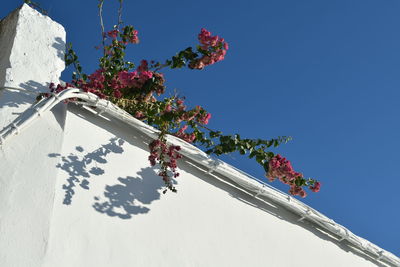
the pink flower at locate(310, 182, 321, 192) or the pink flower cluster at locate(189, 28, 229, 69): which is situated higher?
the pink flower cluster at locate(189, 28, 229, 69)

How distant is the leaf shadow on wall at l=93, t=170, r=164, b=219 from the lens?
2682mm

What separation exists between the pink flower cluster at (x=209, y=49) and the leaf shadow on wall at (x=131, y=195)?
95 centimetres

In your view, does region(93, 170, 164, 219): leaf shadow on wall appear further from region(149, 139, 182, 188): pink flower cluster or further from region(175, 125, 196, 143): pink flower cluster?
region(175, 125, 196, 143): pink flower cluster

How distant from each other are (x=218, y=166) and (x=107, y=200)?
2.79 ft

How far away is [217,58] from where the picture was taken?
12.0ft

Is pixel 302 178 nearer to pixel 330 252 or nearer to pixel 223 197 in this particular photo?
pixel 330 252

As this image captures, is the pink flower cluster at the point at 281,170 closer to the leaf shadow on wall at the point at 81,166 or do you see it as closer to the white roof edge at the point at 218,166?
the white roof edge at the point at 218,166

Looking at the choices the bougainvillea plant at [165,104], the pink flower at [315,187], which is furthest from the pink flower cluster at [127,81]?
the pink flower at [315,187]

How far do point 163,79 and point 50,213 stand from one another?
1.28m

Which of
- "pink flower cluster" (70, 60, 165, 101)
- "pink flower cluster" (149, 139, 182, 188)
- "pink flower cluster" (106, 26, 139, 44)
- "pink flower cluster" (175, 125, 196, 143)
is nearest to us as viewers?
"pink flower cluster" (149, 139, 182, 188)

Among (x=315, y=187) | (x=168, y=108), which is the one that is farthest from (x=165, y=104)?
(x=315, y=187)

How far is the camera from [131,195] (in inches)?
112

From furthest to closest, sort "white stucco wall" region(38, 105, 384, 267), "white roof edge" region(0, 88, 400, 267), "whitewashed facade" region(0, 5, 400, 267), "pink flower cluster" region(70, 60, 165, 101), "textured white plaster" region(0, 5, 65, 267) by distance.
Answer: "pink flower cluster" region(70, 60, 165, 101) → "white roof edge" region(0, 88, 400, 267) → "white stucco wall" region(38, 105, 384, 267) → "whitewashed facade" region(0, 5, 400, 267) → "textured white plaster" region(0, 5, 65, 267)

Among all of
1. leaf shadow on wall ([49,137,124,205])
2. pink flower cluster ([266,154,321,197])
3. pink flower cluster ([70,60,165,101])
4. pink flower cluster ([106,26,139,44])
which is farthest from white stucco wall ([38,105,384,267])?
pink flower cluster ([106,26,139,44])
